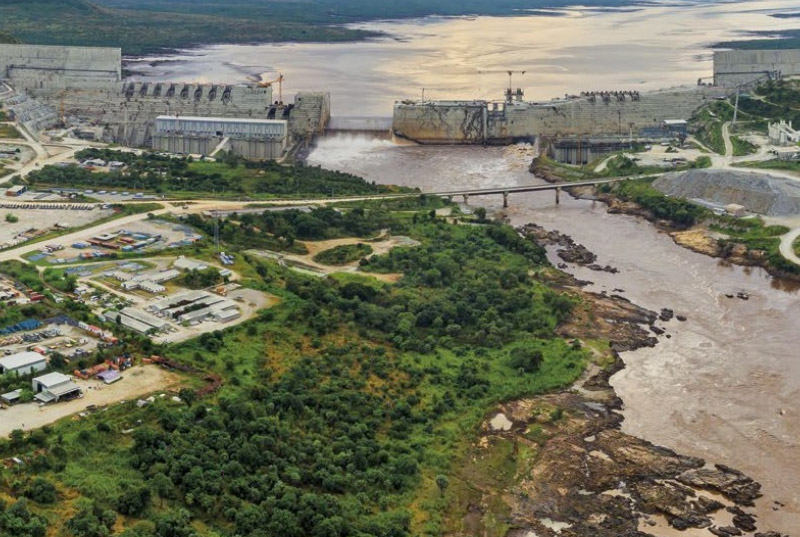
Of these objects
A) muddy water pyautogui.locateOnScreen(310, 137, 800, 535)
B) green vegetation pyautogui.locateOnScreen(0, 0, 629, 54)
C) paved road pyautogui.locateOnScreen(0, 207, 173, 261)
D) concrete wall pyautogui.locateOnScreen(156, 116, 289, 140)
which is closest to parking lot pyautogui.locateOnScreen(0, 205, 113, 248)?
paved road pyautogui.locateOnScreen(0, 207, 173, 261)

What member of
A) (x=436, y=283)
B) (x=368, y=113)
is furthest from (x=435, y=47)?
(x=436, y=283)

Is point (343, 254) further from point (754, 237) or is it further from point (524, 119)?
point (524, 119)

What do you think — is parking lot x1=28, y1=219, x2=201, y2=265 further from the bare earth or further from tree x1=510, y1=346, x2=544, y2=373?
tree x1=510, y1=346, x2=544, y2=373

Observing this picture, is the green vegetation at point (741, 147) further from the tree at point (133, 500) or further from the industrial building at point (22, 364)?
the tree at point (133, 500)

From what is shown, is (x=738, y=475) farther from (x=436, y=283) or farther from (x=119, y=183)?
(x=119, y=183)

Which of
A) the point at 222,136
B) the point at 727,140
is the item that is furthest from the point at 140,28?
the point at 727,140

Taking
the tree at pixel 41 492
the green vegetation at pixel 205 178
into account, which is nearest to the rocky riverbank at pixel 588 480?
the tree at pixel 41 492
